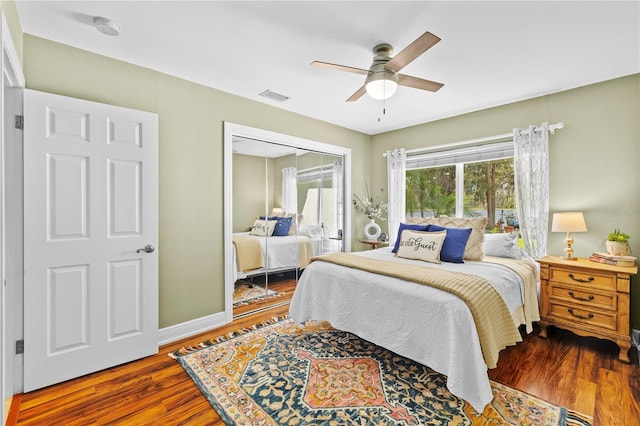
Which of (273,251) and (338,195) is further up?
(338,195)

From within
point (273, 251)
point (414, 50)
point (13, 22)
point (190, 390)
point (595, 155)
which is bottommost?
point (190, 390)

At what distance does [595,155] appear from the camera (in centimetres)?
305

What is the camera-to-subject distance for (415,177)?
15.3ft

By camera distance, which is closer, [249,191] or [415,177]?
[249,191]

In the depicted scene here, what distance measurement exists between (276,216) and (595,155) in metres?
3.48

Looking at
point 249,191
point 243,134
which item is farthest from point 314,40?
point 249,191

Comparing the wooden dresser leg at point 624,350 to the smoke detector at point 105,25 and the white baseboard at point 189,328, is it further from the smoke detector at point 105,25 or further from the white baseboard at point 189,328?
the smoke detector at point 105,25

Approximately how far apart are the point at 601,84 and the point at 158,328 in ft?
16.1

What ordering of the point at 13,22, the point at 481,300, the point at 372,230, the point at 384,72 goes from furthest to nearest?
the point at 372,230 < the point at 384,72 < the point at 481,300 < the point at 13,22

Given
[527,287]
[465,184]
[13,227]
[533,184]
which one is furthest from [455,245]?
[13,227]

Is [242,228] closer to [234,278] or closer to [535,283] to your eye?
[234,278]

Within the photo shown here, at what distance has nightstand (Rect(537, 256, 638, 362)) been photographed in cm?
252

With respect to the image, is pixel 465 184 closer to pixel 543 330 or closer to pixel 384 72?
pixel 543 330

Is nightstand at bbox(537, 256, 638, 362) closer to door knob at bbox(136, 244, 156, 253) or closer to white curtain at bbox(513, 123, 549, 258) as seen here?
white curtain at bbox(513, 123, 549, 258)
